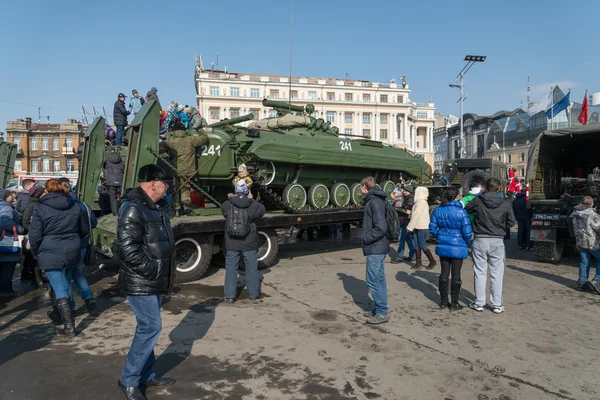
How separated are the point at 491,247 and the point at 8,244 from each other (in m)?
7.29

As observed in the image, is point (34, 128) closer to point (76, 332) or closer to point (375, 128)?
point (375, 128)

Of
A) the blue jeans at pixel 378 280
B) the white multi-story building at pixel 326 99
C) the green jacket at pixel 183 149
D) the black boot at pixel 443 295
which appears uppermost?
the white multi-story building at pixel 326 99

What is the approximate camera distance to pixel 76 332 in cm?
558

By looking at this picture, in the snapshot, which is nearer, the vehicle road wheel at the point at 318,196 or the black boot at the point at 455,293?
the black boot at the point at 455,293

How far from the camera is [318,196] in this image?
37.1ft

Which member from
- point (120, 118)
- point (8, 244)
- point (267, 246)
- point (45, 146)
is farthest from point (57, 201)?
point (45, 146)

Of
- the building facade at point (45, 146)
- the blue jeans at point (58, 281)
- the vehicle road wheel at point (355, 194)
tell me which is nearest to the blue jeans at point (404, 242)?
the vehicle road wheel at point (355, 194)

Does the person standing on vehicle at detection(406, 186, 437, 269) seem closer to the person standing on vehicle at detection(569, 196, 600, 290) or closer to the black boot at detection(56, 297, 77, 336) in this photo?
the person standing on vehicle at detection(569, 196, 600, 290)

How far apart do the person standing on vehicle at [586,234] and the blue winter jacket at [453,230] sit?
2.56 metres

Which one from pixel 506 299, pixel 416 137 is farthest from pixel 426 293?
pixel 416 137

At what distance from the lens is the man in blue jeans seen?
235 inches

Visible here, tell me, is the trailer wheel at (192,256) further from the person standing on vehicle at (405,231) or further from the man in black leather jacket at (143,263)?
the man in black leather jacket at (143,263)

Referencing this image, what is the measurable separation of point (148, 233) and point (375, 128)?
81.0 metres

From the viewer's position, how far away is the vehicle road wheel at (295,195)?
10.5 metres
